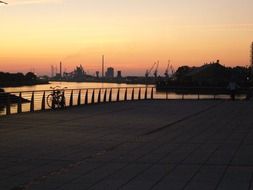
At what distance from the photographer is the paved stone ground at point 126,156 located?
306 inches

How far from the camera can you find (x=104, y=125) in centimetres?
1664

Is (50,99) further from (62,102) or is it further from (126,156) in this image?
(126,156)

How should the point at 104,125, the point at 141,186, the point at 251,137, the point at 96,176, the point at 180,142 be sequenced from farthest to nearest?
1. the point at 104,125
2. the point at 251,137
3. the point at 180,142
4. the point at 96,176
5. the point at 141,186

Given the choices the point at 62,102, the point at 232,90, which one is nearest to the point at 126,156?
the point at 62,102

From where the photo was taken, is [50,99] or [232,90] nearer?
[50,99]

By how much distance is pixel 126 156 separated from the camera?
33.7 ft

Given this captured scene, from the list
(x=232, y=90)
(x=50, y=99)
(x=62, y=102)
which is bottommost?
(x=62, y=102)

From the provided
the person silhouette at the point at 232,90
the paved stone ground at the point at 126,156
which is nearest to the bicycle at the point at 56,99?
the paved stone ground at the point at 126,156

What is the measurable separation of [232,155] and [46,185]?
4.20m

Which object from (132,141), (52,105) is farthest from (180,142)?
(52,105)

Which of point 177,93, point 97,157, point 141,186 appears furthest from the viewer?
point 177,93

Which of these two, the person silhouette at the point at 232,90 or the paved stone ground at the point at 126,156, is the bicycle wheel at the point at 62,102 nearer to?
the paved stone ground at the point at 126,156

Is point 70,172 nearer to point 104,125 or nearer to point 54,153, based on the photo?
point 54,153

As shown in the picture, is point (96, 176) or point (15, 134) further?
point (15, 134)
